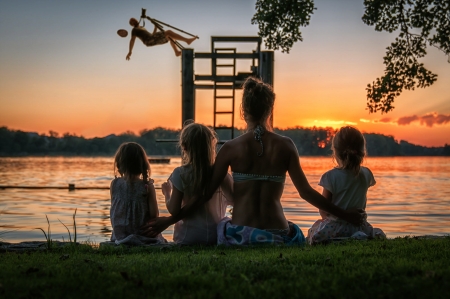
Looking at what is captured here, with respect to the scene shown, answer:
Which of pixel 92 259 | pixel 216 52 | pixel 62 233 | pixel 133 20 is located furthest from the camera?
pixel 216 52

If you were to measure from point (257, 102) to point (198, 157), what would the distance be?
0.81m

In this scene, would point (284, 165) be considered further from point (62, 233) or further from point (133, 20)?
point (133, 20)

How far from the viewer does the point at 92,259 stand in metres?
4.68

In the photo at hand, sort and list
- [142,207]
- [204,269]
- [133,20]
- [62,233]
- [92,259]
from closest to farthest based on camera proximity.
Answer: [204,269] < [92,259] < [142,207] < [62,233] < [133,20]

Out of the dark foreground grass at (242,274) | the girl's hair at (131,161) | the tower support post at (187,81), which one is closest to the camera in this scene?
the dark foreground grass at (242,274)

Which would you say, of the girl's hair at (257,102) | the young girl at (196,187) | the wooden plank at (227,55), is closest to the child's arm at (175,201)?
the young girl at (196,187)

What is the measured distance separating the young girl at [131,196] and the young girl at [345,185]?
179cm

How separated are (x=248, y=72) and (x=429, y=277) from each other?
11944mm

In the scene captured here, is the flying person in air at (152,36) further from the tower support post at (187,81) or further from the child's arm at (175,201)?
the child's arm at (175,201)

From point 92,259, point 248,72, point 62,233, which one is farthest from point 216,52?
point 92,259

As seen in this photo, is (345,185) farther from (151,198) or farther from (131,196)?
(131,196)

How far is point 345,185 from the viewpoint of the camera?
19.3ft

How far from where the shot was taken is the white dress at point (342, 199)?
19.4 ft

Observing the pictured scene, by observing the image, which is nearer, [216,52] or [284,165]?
[284,165]
